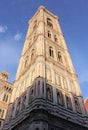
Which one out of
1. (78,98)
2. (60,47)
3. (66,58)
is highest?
(60,47)

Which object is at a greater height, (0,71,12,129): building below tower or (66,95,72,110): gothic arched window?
(0,71,12,129): building below tower

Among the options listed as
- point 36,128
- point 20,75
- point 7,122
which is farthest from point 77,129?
point 20,75

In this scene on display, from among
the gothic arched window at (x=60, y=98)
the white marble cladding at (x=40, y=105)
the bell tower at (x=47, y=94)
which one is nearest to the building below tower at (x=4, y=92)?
the bell tower at (x=47, y=94)

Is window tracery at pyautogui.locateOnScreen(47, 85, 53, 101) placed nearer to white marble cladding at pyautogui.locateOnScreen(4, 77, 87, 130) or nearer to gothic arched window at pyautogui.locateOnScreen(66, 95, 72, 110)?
white marble cladding at pyautogui.locateOnScreen(4, 77, 87, 130)

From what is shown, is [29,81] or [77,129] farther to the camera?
[29,81]

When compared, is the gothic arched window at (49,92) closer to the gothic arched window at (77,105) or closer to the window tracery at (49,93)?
the window tracery at (49,93)

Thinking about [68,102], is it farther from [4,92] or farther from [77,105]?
[4,92]

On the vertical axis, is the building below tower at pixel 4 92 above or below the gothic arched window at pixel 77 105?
above

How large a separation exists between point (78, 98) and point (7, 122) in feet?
26.5

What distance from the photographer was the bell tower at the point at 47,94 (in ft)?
54.9

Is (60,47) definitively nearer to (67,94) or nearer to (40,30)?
(40,30)

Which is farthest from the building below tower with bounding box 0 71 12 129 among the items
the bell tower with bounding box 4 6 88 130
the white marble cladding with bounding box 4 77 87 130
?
the white marble cladding with bounding box 4 77 87 130

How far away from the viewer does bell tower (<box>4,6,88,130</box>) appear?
1673 cm

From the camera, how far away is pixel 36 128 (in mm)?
14883
